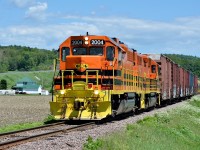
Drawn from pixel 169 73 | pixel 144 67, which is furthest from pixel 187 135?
pixel 169 73

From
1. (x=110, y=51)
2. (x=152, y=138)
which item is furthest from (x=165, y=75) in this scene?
(x=152, y=138)

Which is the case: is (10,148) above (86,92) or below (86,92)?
below

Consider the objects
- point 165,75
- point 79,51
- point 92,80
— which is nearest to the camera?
point 92,80

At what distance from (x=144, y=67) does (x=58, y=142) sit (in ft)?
60.1

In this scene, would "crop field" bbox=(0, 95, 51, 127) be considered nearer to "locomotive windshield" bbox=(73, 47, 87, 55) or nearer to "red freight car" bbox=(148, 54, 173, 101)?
"locomotive windshield" bbox=(73, 47, 87, 55)

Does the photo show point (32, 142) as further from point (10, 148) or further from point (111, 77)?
point (111, 77)

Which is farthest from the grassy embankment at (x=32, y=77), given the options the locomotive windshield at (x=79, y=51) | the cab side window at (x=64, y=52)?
the locomotive windshield at (x=79, y=51)

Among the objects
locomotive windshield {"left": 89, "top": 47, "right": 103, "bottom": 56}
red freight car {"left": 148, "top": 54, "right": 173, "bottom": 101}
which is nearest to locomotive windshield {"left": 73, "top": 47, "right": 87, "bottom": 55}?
locomotive windshield {"left": 89, "top": 47, "right": 103, "bottom": 56}

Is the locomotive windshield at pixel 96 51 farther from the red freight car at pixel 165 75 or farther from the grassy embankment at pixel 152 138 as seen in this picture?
the red freight car at pixel 165 75

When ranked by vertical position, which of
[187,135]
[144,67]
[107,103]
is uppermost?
[144,67]

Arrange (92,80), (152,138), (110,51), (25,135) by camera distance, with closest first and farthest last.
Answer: (152,138) < (25,135) < (92,80) < (110,51)

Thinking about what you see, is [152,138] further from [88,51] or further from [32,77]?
[32,77]

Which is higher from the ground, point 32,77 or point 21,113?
point 32,77

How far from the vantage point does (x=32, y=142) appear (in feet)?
44.3
